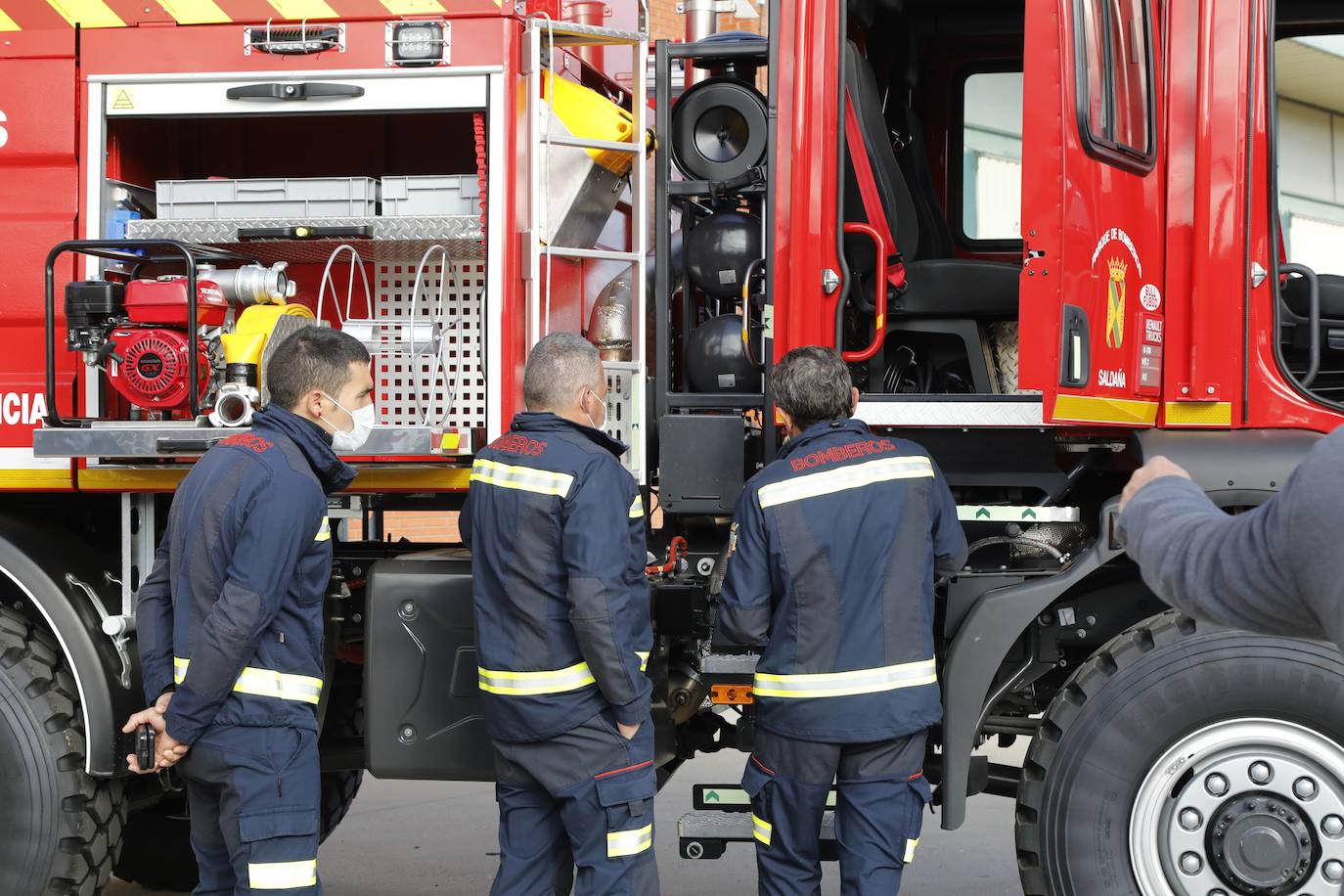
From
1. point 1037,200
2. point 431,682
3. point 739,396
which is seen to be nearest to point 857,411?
point 739,396

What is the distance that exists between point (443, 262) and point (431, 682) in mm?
1173

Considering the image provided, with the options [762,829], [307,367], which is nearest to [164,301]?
[307,367]

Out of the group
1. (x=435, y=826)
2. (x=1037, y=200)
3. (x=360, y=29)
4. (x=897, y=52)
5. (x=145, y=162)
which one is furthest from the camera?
(x=435, y=826)

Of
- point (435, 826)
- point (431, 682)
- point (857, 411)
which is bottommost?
point (435, 826)

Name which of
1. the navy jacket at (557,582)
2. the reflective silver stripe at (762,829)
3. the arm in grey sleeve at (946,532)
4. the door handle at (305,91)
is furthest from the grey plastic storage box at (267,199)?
the reflective silver stripe at (762,829)

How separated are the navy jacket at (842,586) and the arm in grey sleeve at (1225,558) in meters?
1.61

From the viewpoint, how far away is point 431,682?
3.74 meters

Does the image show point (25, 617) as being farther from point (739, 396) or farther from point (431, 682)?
point (739, 396)

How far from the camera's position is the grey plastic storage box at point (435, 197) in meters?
3.82

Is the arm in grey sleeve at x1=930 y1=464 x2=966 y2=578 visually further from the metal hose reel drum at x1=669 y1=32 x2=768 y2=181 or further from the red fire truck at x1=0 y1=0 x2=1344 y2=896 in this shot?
the metal hose reel drum at x1=669 y1=32 x2=768 y2=181

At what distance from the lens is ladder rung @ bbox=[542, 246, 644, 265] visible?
3.85m

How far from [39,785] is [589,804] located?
1552 mm

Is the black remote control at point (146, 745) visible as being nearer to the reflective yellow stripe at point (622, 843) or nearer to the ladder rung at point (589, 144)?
the reflective yellow stripe at point (622, 843)

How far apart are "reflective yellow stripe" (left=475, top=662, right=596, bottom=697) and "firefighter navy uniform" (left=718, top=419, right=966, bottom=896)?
0.38 meters
